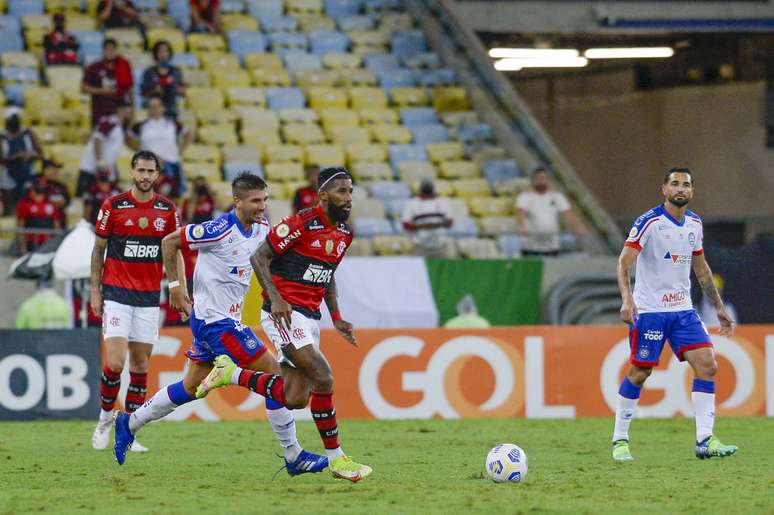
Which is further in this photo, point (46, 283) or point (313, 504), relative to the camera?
point (46, 283)

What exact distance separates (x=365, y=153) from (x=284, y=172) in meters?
1.69

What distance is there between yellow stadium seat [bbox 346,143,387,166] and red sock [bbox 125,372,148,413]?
11707mm

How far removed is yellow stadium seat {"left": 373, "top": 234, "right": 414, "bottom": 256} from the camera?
2161 centimetres

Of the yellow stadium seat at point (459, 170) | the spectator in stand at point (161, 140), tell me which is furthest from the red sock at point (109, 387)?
the yellow stadium seat at point (459, 170)

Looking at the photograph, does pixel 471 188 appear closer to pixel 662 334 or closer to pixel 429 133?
pixel 429 133

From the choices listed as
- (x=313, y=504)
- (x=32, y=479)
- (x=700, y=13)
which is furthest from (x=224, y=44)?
(x=313, y=504)

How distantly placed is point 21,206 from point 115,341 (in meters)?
7.68

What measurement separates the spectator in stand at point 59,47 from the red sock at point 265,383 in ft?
46.7

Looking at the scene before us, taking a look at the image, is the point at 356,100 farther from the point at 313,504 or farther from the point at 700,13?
the point at 313,504

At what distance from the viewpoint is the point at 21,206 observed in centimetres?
1988

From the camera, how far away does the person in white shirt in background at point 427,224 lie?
21281mm

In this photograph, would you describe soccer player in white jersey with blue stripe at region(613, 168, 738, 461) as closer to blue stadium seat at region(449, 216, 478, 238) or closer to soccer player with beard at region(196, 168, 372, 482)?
soccer player with beard at region(196, 168, 372, 482)

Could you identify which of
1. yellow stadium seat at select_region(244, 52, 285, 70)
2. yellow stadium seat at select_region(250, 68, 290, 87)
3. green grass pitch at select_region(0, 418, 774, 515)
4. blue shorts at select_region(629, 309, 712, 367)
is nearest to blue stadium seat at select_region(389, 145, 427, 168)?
yellow stadium seat at select_region(250, 68, 290, 87)

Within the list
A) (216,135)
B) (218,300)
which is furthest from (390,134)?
(218,300)
